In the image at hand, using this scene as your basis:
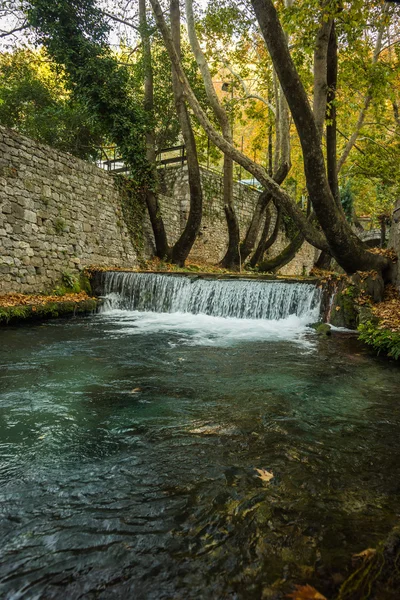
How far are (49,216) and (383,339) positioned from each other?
8085 millimetres

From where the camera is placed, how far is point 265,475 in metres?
1.87

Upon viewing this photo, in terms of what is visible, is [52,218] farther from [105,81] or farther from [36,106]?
[36,106]

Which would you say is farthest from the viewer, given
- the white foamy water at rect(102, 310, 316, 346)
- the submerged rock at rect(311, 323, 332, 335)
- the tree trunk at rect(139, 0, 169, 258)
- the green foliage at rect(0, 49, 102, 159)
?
the green foliage at rect(0, 49, 102, 159)

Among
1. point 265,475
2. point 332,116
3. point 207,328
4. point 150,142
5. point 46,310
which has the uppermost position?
point 150,142

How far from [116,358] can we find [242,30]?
11.9 meters

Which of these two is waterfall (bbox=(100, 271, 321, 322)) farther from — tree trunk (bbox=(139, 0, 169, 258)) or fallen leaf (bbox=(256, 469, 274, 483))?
fallen leaf (bbox=(256, 469, 274, 483))

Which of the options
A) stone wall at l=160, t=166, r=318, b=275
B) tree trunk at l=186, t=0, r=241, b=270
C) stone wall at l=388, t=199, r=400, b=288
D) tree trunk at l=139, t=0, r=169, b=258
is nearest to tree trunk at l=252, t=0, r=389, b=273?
stone wall at l=388, t=199, r=400, b=288

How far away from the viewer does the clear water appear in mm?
1247

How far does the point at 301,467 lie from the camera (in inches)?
76.8

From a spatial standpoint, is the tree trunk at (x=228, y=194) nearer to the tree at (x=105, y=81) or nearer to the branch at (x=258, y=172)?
the branch at (x=258, y=172)

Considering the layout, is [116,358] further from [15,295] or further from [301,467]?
[15,295]

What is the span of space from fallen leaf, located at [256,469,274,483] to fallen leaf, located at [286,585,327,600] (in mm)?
653

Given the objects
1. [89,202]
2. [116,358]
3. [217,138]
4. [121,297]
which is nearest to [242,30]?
[217,138]

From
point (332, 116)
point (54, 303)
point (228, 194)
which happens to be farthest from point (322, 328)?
point (228, 194)
